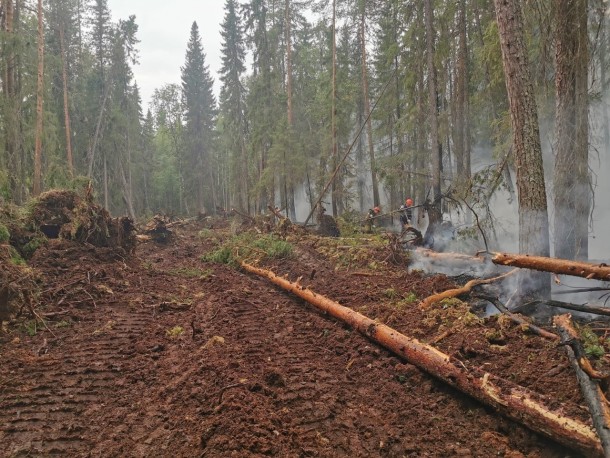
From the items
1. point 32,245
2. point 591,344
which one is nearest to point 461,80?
point 591,344

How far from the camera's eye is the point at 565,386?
12.2ft

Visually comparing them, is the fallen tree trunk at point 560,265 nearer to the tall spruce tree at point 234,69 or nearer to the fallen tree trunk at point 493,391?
the fallen tree trunk at point 493,391

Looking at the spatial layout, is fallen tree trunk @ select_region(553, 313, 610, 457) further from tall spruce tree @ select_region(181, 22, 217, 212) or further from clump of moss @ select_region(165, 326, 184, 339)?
tall spruce tree @ select_region(181, 22, 217, 212)

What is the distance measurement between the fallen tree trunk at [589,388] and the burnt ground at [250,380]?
0.19m

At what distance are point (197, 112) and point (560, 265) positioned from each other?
42.1 metres

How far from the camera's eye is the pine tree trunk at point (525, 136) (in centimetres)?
636

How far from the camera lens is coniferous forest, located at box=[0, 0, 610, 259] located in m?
7.10

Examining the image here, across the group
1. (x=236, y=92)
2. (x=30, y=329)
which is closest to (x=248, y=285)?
(x=30, y=329)

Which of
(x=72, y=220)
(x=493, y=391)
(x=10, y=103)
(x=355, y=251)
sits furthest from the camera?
(x=10, y=103)

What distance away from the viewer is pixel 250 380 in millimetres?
4512

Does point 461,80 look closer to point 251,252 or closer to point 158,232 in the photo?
point 251,252

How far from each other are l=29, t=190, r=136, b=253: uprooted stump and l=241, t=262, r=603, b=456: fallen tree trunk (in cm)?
850

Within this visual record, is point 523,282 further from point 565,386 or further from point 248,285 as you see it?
point 248,285

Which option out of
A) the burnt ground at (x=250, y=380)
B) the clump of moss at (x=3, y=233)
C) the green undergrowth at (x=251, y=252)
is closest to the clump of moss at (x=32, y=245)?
the clump of moss at (x=3, y=233)
